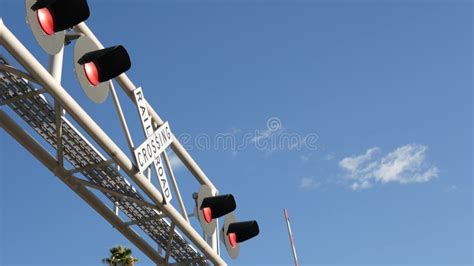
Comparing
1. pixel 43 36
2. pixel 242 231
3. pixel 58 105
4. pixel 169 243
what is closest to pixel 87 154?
pixel 58 105

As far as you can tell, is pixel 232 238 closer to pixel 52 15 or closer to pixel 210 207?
pixel 210 207

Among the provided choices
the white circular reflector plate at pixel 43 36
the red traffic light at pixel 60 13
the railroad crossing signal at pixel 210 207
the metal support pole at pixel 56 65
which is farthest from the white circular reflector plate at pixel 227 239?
the red traffic light at pixel 60 13

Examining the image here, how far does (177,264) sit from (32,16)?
882 cm

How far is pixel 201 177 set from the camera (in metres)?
16.1

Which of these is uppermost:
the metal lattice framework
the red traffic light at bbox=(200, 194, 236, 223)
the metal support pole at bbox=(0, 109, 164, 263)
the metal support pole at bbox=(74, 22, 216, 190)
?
the metal support pole at bbox=(74, 22, 216, 190)

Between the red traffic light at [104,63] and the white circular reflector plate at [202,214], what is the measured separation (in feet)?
19.3

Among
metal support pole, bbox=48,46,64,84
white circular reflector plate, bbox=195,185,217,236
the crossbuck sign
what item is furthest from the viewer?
white circular reflector plate, bbox=195,185,217,236

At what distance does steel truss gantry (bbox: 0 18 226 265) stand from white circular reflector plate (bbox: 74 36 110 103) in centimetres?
37

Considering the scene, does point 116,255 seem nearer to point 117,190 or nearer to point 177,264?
point 177,264

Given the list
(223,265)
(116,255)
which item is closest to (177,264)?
(223,265)

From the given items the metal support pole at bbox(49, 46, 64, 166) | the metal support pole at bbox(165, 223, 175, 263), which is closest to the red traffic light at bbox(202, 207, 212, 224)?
the metal support pole at bbox(165, 223, 175, 263)

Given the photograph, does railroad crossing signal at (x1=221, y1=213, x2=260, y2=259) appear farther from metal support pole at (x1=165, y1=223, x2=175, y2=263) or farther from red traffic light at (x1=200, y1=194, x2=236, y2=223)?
metal support pole at (x1=165, y1=223, x2=175, y2=263)

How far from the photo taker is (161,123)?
13.8 meters

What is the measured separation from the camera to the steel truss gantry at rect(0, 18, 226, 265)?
31.4 feet
